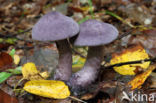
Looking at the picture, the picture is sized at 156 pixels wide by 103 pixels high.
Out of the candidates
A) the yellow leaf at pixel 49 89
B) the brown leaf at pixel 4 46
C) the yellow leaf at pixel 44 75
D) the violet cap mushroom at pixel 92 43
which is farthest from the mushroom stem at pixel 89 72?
the brown leaf at pixel 4 46

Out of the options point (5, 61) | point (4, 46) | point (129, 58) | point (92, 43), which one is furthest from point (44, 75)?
point (4, 46)

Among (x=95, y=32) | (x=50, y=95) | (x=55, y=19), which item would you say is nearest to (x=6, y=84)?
(x=50, y=95)

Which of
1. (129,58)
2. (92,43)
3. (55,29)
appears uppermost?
(55,29)

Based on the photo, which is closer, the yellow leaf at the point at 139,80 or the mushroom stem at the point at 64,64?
the yellow leaf at the point at 139,80

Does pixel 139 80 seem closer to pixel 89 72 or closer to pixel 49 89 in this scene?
pixel 89 72

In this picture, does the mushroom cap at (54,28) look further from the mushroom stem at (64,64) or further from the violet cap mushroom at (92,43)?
the mushroom stem at (64,64)

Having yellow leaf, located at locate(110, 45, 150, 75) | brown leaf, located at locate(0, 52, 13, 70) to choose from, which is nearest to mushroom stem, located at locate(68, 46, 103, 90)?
yellow leaf, located at locate(110, 45, 150, 75)
